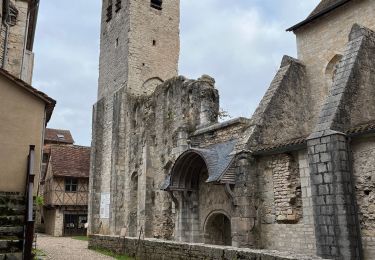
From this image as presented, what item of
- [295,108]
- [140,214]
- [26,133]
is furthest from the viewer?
[140,214]

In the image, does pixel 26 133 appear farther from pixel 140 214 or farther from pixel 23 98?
pixel 140 214

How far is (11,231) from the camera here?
19.4 ft

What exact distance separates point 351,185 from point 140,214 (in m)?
9.53

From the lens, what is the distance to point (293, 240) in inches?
328

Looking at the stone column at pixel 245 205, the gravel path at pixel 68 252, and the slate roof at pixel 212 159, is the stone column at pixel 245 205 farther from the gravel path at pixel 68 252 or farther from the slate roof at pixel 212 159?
the gravel path at pixel 68 252

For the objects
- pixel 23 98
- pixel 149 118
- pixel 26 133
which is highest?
pixel 149 118

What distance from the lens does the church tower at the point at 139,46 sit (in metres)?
18.5

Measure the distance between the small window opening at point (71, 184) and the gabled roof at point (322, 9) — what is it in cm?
1634

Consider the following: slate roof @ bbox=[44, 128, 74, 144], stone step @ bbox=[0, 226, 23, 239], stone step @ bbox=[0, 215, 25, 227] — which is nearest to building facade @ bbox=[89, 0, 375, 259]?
stone step @ bbox=[0, 215, 25, 227]

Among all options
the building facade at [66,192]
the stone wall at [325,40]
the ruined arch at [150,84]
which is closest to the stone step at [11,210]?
the stone wall at [325,40]

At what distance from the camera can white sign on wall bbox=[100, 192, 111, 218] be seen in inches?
705

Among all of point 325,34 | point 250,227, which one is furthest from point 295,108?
point 250,227

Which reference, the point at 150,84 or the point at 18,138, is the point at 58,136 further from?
the point at 18,138

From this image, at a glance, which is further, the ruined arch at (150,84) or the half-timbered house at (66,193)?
the half-timbered house at (66,193)
